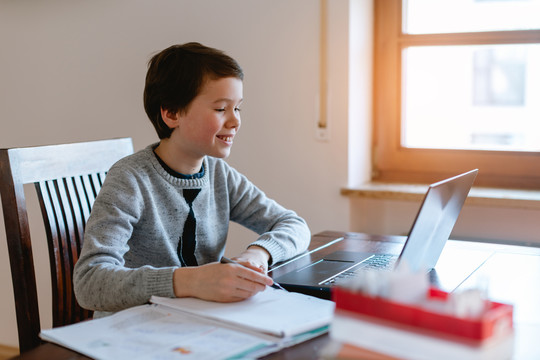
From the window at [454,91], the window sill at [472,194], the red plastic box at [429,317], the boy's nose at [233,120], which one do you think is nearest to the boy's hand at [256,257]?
the boy's nose at [233,120]

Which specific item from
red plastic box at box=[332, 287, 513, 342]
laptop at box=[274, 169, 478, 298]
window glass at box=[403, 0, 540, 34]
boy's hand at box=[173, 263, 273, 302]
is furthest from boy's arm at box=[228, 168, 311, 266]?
window glass at box=[403, 0, 540, 34]

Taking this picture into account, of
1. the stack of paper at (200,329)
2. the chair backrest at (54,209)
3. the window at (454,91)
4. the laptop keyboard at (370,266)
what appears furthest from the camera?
the window at (454,91)

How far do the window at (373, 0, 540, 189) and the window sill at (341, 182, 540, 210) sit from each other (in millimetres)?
88

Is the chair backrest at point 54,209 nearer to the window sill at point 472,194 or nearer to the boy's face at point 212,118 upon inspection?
the boy's face at point 212,118

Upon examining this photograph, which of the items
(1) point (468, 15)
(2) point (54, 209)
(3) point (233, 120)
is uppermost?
(1) point (468, 15)

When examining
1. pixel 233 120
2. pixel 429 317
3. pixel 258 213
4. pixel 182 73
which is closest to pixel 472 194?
pixel 258 213

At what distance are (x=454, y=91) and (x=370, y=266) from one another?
3.68ft

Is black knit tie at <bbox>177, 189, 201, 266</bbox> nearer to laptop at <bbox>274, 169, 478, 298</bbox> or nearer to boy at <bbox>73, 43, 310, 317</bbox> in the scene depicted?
boy at <bbox>73, 43, 310, 317</bbox>

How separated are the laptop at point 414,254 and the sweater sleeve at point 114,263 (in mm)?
251

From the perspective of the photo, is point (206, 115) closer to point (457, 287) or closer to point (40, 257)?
point (457, 287)

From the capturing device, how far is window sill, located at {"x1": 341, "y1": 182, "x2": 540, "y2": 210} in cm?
195

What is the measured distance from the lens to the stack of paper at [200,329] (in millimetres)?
847

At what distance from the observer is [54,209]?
1.44 meters

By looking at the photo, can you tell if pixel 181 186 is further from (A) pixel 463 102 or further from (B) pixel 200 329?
(A) pixel 463 102
